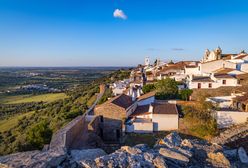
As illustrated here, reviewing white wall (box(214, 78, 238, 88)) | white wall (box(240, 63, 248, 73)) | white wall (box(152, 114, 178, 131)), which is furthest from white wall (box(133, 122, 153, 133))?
white wall (box(240, 63, 248, 73))

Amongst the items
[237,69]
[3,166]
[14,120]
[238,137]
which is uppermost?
[237,69]

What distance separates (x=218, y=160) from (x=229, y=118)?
33.1ft

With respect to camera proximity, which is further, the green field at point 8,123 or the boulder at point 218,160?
the green field at point 8,123

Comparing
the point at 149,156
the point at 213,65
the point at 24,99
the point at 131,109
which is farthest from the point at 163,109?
the point at 24,99

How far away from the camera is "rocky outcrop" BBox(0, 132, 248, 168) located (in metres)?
7.44

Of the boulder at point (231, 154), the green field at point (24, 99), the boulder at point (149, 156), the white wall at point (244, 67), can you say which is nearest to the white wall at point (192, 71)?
the white wall at point (244, 67)

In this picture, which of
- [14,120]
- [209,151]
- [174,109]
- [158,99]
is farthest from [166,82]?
[14,120]

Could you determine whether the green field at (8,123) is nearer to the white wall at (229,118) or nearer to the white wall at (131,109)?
the white wall at (131,109)

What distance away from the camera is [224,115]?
17.6 metres

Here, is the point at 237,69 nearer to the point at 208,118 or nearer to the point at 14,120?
the point at 208,118

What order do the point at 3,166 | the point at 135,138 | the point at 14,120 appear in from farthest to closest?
the point at 14,120 → the point at 135,138 → the point at 3,166

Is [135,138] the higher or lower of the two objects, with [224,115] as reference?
lower

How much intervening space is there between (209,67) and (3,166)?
32397mm

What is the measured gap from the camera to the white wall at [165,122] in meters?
18.4
